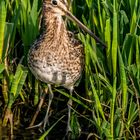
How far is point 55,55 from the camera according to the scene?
4094mm

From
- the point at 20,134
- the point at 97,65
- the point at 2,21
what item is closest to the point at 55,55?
the point at 97,65

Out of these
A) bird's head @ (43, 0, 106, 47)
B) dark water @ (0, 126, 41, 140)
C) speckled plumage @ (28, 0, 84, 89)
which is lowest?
dark water @ (0, 126, 41, 140)

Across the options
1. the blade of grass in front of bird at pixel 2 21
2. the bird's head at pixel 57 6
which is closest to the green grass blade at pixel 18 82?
the blade of grass in front of bird at pixel 2 21

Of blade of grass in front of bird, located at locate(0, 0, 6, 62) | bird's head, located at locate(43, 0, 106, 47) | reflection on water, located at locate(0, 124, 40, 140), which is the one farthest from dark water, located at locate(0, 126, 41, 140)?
bird's head, located at locate(43, 0, 106, 47)

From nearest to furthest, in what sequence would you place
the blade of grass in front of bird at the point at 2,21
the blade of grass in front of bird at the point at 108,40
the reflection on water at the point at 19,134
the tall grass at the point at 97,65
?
the tall grass at the point at 97,65 → the blade of grass in front of bird at the point at 108,40 → the blade of grass in front of bird at the point at 2,21 → the reflection on water at the point at 19,134

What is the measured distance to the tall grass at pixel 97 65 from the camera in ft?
12.1

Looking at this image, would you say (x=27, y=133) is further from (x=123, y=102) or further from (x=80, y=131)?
(x=123, y=102)

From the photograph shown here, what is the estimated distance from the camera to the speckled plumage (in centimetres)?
407

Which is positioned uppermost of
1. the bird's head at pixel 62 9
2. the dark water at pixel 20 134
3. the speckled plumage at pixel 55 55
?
the bird's head at pixel 62 9

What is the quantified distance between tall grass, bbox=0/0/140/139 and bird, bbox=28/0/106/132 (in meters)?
0.09

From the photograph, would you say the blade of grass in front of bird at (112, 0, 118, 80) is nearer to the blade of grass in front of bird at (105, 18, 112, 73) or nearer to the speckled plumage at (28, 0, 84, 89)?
the blade of grass in front of bird at (105, 18, 112, 73)

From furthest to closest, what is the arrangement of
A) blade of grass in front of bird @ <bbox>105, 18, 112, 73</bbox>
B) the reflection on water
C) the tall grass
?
the reflection on water, blade of grass in front of bird @ <bbox>105, 18, 112, 73</bbox>, the tall grass

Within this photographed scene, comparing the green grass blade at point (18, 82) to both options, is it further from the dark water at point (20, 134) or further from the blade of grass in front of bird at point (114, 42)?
the blade of grass in front of bird at point (114, 42)

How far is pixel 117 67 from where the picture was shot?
13.4ft
